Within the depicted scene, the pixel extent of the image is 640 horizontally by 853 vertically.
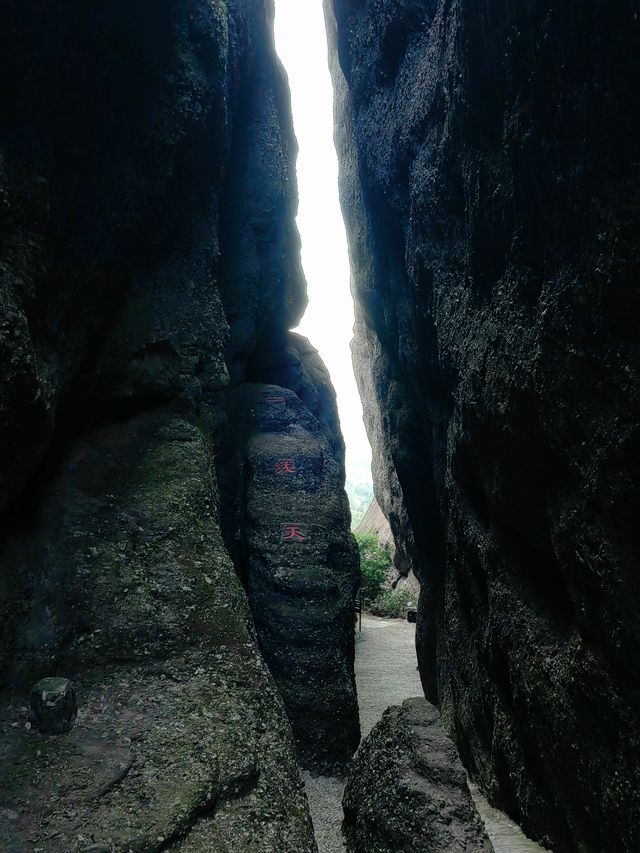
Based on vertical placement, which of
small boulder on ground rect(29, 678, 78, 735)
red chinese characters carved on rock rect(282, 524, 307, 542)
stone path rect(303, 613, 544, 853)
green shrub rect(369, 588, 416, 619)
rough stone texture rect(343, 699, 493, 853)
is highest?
red chinese characters carved on rock rect(282, 524, 307, 542)

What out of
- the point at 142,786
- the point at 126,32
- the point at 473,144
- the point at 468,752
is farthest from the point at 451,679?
the point at 126,32

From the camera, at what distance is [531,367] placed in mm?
4301

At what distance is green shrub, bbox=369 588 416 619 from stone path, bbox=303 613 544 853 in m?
0.38

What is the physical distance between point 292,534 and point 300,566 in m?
0.47

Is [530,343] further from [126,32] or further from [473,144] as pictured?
[126,32]

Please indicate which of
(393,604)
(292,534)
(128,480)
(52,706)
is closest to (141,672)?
(52,706)

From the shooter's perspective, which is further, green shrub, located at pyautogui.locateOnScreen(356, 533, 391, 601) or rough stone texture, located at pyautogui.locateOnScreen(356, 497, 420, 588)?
rough stone texture, located at pyautogui.locateOnScreen(356, 497, 420, 588)

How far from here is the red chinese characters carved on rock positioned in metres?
8.34

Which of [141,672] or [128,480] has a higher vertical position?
[128,480]

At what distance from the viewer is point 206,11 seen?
666cm

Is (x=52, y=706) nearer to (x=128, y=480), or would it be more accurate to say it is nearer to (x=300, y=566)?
(x=128, y=480)

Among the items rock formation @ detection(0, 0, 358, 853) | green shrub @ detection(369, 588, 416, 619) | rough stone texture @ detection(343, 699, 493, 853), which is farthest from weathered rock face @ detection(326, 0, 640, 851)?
green shrub @ detection(369, 588, 416, 619)

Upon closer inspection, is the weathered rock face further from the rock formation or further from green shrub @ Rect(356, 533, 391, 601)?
green shrub @ Rect(356, 533, 391, 601)

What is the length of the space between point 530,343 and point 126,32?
428 cm
